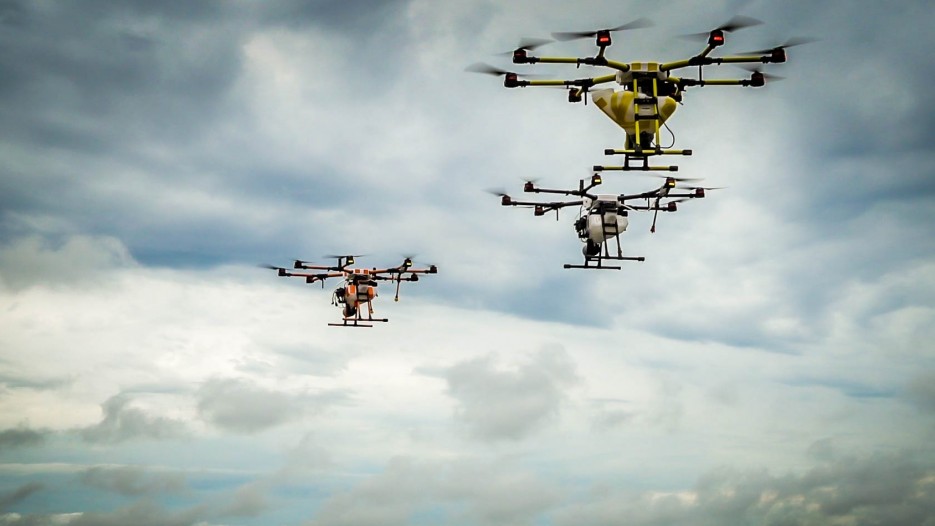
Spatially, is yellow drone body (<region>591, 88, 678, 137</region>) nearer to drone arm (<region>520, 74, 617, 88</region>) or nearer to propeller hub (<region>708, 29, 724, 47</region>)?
drone arm (<region>520, 74, 617, 88</region>)

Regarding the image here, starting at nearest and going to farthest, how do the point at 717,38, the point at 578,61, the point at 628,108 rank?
the point at 717,38 → the point at 578,61 → the point at 628,108

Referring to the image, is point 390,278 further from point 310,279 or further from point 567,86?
point 567,86

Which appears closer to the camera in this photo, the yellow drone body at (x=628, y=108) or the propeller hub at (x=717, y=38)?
the propeller hub at (x=717, y=38)

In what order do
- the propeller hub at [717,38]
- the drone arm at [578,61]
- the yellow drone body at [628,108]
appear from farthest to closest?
the yellow drone body at [628,108] → the drone arm at [578,61] → the propeller hub at [717,38]

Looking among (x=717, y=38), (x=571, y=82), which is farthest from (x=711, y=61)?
(x=571, y=82)

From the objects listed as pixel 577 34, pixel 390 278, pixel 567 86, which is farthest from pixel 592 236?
pixel 390 278

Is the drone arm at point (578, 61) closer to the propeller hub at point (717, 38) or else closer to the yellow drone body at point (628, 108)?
the yellow drone body at point (628, 108)

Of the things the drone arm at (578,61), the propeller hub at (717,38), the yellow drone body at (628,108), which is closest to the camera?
the propeller hub at (717,38)

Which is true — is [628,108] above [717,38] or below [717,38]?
below

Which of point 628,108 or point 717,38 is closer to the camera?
point 717,38

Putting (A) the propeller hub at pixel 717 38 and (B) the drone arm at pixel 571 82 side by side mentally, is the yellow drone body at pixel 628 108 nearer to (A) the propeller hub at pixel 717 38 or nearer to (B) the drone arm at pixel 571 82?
(B) the drone arm at pixel 571 82

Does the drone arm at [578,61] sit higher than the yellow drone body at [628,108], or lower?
higher

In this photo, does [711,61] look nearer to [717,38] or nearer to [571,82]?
Answer: [717,38]
